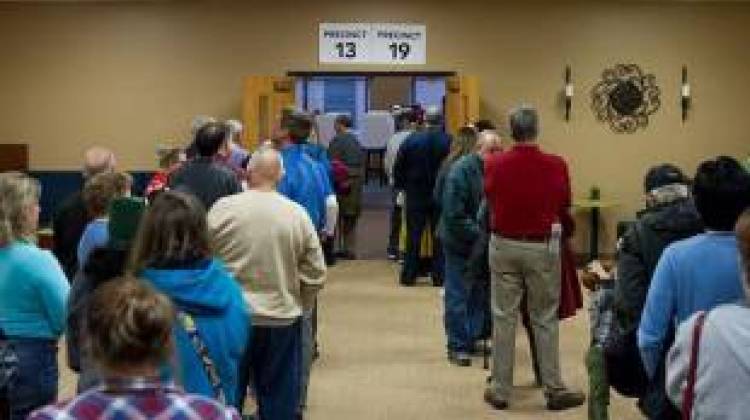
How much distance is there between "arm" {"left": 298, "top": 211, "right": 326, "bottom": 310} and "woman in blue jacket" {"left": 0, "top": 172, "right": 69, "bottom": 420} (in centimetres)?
94

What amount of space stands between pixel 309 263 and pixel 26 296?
1.09 metres

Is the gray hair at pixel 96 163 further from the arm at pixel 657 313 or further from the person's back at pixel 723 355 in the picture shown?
the person's back at pixel 723 355

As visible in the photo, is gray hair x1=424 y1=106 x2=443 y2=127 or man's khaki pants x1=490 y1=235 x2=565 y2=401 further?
gray hair x1=424 y1=106 x2=443 y2=127

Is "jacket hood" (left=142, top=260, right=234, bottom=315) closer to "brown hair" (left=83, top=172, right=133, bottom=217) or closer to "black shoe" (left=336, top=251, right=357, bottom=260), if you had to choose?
"brown hair" (left=83, top=172, right=133, bottom=217)

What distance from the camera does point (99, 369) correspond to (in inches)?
83.3

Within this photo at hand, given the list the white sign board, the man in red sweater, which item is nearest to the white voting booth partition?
the white sign board

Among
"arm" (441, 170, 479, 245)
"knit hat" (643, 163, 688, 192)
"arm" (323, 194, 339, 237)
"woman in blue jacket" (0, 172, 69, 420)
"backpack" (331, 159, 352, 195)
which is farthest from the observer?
"backpack" (331, 159, 352, 195)

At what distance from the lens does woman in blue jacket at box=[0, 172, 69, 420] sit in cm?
376

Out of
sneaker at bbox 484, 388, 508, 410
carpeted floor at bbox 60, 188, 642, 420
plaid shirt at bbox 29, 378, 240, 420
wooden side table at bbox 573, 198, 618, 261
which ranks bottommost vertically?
carpeted floor at bbox 60, 188, 642, 420

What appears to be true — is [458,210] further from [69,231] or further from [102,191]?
[102,191]

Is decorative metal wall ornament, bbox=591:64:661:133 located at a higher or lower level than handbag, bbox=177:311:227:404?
higher

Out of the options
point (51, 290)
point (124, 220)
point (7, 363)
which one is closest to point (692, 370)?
point (124, 220)

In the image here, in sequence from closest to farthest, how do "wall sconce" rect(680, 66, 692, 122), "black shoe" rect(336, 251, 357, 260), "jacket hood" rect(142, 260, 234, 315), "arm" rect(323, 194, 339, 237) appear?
"jacket hood" rect(142, 260, 234, 315) → "arm" rect(323, 194, 339, 237) → "black shoe" rect(336, 251, 357, 260) → "wall sconce" rect(680, 66, 692, 122)

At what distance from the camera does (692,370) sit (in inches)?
109
